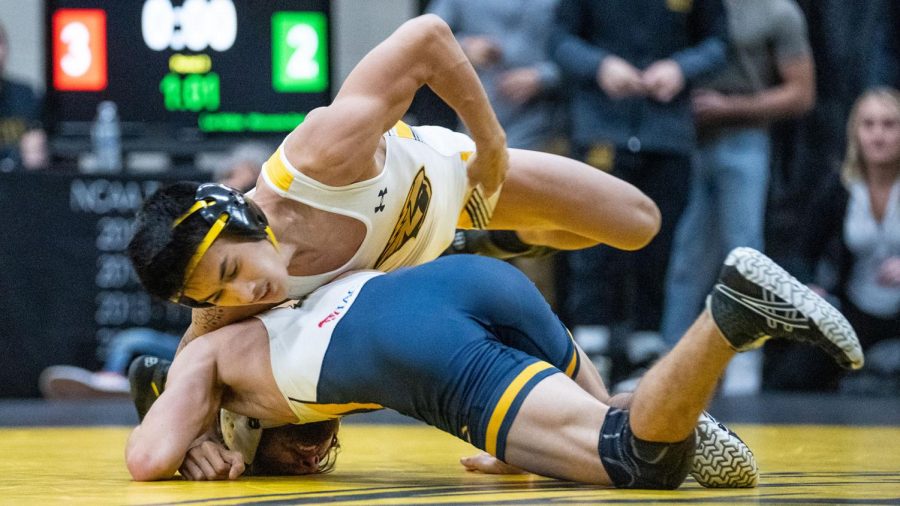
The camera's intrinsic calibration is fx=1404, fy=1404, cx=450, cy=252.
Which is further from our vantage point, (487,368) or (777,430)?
(777,430)

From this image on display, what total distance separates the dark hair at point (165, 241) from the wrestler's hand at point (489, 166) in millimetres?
779

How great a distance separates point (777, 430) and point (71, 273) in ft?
10.4

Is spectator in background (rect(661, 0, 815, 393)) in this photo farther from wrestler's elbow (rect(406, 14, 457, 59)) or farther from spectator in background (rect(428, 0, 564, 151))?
wrestler's elbow (rect(406, 14, 457, 59))

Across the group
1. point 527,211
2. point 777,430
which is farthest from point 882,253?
point 527,211

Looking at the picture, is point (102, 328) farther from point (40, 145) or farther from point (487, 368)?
point (487, 368)

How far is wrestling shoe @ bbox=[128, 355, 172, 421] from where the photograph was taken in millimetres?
3266

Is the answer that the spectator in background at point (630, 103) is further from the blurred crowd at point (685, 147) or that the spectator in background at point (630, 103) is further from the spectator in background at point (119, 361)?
the spectator in background at point (119, 361)

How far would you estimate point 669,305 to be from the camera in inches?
219

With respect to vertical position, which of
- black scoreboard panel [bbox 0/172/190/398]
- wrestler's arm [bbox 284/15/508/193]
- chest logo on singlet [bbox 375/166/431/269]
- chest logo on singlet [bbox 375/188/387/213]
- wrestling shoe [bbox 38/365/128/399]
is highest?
wrestler's arm [bbox 284/15/508/193]

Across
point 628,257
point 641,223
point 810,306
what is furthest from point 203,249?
point 628,257

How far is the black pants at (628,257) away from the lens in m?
5.27

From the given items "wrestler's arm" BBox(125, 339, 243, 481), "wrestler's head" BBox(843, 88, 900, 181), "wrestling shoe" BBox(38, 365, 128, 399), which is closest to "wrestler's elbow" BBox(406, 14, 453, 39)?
"wrestler's arm" BBox(125, 339, 243, 481)

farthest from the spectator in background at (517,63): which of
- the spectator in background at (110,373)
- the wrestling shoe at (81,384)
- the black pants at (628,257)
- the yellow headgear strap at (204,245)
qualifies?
the yellow headgear strap at (204,245)

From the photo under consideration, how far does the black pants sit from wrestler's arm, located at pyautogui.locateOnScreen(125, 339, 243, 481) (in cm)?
268
